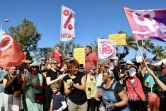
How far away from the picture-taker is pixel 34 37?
1999 inches

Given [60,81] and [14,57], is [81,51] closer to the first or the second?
[14,57]

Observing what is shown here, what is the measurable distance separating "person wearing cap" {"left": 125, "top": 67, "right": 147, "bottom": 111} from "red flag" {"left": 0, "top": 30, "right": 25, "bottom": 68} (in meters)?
2.82

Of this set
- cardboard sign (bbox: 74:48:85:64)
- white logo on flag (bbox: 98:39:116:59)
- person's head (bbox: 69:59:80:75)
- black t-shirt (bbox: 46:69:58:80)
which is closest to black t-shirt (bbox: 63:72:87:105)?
person's head (bbox: 69:59:80:75)

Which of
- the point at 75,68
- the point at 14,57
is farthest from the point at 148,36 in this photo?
the point at 14,57

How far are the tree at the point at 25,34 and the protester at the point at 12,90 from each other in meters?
42.3

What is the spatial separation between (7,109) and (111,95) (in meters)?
3.22

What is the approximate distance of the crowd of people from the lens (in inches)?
183

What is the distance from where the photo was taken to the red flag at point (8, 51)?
6.56 metres

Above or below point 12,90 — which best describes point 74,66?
above

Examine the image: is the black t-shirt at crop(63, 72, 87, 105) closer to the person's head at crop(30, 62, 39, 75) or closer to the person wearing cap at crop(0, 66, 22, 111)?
the person's head at crop(30, 62, 39, 75)

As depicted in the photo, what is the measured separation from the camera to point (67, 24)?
1034 centimetres

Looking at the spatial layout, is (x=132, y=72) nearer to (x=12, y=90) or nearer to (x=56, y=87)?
(x=56, y=87)

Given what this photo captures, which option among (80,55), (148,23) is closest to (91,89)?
(80,55)

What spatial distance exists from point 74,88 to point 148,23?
2.09 metres
